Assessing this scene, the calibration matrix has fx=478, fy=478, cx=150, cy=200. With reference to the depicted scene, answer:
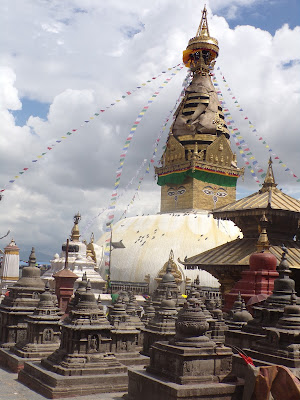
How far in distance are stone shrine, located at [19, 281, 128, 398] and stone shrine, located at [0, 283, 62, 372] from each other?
1.05m

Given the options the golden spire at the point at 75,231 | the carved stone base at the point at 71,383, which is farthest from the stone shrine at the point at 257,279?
the golden spire at the point at 75,231

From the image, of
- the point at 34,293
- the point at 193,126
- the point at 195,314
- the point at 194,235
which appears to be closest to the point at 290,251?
the point at 34,293

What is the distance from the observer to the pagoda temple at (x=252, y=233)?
56.8 feet

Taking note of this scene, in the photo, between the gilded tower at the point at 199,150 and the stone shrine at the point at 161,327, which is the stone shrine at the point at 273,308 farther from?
the gilded tower at the point at 199,150

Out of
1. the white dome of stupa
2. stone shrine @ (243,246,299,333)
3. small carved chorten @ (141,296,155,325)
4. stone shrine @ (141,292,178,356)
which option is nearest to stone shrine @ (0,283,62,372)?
stone shrine @ (141,292,178,356)

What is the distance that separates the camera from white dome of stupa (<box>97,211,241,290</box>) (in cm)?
3209

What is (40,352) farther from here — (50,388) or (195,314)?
(195,314)

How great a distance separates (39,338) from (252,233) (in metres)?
9.97

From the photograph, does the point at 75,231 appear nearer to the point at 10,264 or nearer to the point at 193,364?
the point at 10,264

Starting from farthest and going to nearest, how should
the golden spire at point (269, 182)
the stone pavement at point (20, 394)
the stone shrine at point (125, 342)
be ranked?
1. the golden spire at point (269, 182)
2. the stone shrine at point (125, 342)
3. the stone pavement at point (20, 394)

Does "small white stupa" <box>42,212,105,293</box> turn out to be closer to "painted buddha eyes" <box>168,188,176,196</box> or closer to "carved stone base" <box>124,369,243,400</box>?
"carved stone base" <box>124,369,243,400</box>

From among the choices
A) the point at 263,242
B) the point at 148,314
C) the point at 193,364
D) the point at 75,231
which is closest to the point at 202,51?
the point at 75,231

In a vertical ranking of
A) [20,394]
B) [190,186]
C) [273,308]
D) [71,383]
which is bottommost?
[20,394]

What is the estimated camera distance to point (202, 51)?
135ft
